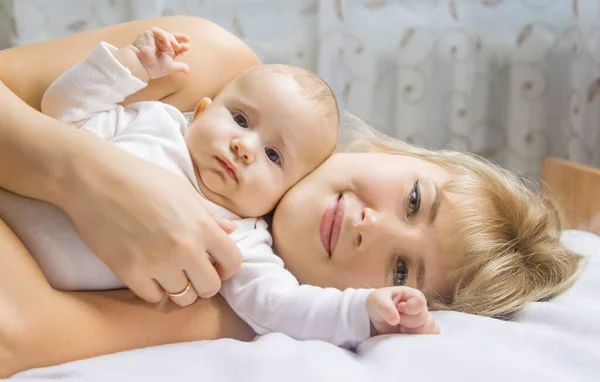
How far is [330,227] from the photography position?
0.94 metres

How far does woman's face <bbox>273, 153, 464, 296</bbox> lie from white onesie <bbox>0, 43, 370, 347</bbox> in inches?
2.3

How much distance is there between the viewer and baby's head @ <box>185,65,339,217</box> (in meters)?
0.94

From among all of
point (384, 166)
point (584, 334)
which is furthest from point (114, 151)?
point (584, 334)

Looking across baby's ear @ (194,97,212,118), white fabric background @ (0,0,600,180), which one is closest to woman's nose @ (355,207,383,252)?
baby's ear @ (194,97,212,118)

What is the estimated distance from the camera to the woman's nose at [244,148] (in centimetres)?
93

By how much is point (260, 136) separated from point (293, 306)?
0.29 metres


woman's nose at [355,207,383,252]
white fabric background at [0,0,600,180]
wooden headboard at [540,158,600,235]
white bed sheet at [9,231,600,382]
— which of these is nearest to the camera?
white bed sheet at [9,231,600,382]

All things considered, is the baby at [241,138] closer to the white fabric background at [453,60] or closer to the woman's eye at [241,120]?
the woman's eye at [241,120]

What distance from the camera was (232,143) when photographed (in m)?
0.93

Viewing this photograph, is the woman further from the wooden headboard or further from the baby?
the wooden headboard

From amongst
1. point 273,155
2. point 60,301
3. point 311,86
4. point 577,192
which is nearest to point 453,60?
point 577,192

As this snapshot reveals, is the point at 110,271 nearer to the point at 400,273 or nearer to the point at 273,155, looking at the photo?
the point at 273,155

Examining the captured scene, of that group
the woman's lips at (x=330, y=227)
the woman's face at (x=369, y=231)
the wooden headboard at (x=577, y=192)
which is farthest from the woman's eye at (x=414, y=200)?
the wooden headboard at (x=577, y=192)

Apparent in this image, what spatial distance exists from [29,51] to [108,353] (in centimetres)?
62
